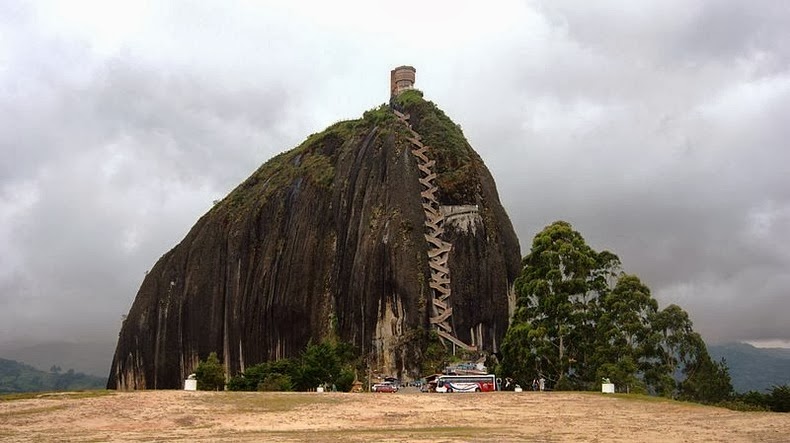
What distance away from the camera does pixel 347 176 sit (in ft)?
242

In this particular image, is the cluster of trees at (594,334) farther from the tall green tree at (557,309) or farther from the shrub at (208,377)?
the shrub at (208,377)

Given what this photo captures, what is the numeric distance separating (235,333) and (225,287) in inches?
285

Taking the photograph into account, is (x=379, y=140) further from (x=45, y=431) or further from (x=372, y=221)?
(x=45, y=431)

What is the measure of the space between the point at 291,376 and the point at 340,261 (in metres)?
21.9

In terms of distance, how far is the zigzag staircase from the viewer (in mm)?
61062

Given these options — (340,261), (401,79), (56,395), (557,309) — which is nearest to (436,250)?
(340,261)

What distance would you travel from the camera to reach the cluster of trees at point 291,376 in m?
46.7

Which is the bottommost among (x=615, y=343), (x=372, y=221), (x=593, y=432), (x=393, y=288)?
(x=593, y=432)

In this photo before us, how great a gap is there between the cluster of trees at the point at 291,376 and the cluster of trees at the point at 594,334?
37.3ft

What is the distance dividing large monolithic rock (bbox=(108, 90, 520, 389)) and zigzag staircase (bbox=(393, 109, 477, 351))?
535 mm

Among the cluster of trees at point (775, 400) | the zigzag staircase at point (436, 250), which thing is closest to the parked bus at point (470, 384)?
the cluster of trees at point (775, 400)

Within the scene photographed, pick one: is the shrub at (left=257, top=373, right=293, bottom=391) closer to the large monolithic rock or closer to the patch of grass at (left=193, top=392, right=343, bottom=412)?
the patch of grass at (left=193, top=392, right=343, bottom=412)

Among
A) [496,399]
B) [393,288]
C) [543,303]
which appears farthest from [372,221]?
[496,399]

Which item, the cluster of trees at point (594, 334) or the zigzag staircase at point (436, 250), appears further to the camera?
the zigzag staircase at point (436, 250)
